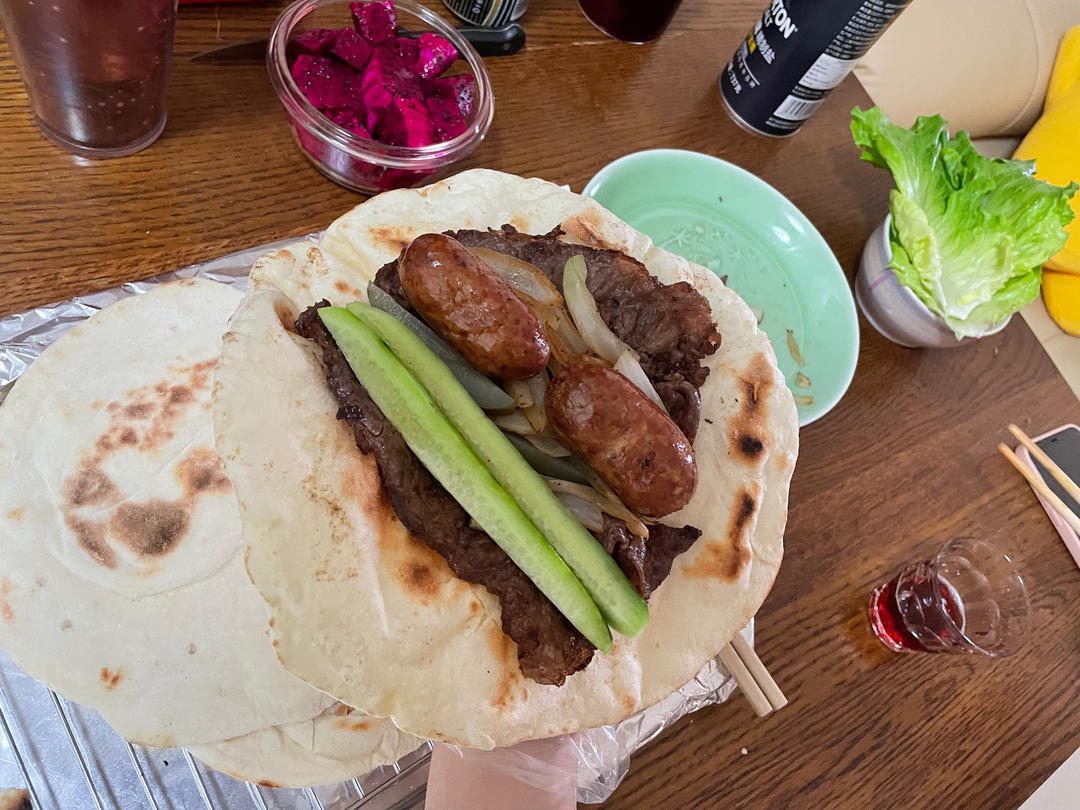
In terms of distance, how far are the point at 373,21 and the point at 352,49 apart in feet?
0.45

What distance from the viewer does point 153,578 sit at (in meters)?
1.42

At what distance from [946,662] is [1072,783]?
0.49 m

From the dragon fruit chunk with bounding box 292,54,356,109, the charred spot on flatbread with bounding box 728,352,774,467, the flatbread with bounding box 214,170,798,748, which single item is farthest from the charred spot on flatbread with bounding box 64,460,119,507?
the charred spot on flatbread with bounding box 728,352,774,467

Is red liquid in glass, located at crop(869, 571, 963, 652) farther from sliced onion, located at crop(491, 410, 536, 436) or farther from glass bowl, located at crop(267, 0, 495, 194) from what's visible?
glass bowl, located at crop(267, 0, 495, 194)

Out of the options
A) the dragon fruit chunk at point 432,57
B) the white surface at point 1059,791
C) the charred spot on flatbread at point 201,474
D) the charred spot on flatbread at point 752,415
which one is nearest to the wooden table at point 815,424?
the white surface at point 1059,791

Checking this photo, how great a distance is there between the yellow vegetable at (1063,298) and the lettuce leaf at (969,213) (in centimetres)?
122

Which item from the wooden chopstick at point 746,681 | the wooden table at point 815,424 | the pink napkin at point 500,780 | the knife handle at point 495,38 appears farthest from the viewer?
the knife handle at point 495,38

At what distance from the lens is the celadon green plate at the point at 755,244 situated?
2.31m

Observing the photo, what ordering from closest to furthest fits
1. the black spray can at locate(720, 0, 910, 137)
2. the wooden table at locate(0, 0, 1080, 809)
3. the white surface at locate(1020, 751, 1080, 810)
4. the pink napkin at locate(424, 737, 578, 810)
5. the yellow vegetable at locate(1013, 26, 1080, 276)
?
the pink napkin at locate(424, 737, 578, 810), the wooden table at locate(0, 0, 1080, 809), the white surface at locate(1020, 751, 1080, 810), the black spray can at locate(720, 0, 910, 137), the yellow vegetable at locate(1013, 26, 1080, 276)

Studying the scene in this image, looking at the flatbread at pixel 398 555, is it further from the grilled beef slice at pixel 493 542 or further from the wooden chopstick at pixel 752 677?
the wooden chopstick at pixel 752 677

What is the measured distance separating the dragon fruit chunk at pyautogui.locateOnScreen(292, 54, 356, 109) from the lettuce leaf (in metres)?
1.82

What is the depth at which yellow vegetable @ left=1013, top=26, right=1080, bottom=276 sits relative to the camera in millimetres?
3574

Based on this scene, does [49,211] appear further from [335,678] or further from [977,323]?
[977,323]

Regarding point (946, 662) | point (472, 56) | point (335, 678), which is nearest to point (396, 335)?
point (335, 678)
